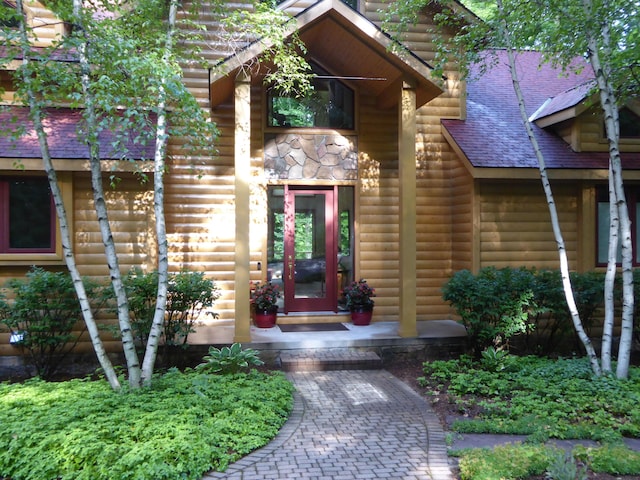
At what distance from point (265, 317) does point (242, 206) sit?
2232 mm

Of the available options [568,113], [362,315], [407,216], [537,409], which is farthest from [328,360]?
[568,113]

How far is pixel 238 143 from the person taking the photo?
7148 millimetres

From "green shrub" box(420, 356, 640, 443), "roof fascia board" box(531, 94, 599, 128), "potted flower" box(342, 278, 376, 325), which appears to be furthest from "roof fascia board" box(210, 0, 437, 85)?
"green shrub" box(420, 356, 640, 443)

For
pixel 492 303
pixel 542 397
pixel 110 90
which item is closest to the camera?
pixel 110 90

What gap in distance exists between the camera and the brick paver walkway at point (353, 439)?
3992mm

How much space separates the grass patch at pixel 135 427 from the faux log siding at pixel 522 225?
16.3 feet

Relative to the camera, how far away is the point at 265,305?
335 inches

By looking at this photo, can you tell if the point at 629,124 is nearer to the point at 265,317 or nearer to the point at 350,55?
the point at 350,55

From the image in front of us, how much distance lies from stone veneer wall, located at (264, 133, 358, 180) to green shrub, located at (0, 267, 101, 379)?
3.78 meters

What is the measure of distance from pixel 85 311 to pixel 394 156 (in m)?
6.23

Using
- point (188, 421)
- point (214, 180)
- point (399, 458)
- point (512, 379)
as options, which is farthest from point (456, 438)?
point (214, 180)

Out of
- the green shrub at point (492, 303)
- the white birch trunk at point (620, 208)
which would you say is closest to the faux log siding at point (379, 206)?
the green shrub at point (492, 303)

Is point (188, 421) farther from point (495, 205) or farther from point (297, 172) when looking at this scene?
point (495, 205)

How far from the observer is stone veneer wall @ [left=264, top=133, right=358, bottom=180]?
30.1 ft
